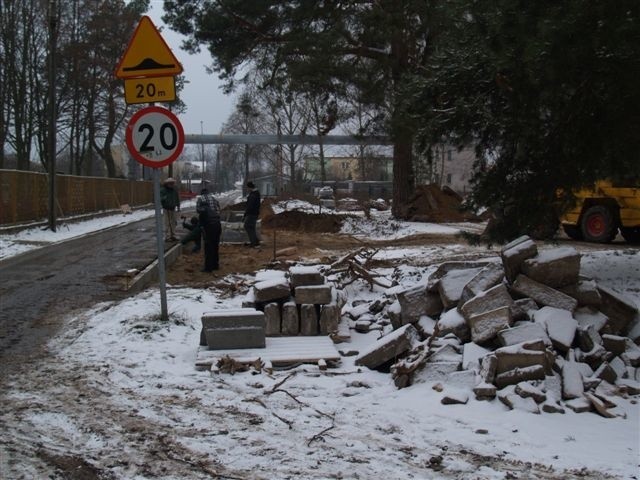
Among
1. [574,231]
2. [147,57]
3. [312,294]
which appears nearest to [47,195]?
[147,57]

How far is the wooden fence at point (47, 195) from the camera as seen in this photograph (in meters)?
19.3

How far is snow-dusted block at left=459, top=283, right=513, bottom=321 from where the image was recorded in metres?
5.94

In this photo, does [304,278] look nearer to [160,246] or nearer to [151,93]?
[160,246]

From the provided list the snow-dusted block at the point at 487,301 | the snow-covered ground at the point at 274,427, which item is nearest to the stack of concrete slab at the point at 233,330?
the snow-covered ground at the point at 274,427

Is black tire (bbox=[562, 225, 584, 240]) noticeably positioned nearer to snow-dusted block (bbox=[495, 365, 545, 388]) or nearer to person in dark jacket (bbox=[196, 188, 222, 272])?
person in dark jacket (bbox=[196, 188, 222, 272])

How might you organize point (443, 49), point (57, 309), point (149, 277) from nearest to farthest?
1. point (57, 309)
2. point (443, 49)
3. point (149, 277)

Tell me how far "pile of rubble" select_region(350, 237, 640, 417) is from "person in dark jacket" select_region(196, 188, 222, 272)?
546 centimetres

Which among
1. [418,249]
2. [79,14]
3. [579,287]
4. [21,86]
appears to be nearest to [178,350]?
[579,287]

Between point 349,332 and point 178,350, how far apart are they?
1.96 meters

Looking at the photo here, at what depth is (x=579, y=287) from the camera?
6.23 m

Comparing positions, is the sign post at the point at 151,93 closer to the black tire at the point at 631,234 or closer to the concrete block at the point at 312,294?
the concrete block at the point at 312,294

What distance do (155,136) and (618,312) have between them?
17.4ft

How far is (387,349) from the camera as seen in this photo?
19.5 ft

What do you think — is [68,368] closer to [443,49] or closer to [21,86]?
[443,49]
